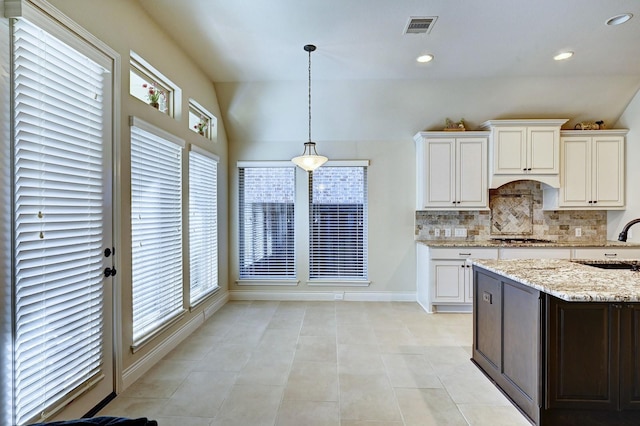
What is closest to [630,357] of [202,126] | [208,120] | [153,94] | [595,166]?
[595,166]

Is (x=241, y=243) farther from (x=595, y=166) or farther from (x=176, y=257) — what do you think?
(x=595, y=166)

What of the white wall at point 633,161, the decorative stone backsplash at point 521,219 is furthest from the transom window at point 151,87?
the white wall at point 633,161

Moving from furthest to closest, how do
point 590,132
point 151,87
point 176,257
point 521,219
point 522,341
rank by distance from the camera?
point 521,219, point 590,132, point 176,257, point 151,87, point 522,341

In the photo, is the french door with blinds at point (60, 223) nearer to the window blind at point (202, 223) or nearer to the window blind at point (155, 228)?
the window blind at point (155, 228)

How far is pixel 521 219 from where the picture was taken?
4.76m

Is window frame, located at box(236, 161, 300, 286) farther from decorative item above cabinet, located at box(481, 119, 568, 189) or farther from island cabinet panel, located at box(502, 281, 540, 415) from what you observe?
island cabinet panel, located at box(502, 281, 540, 415)

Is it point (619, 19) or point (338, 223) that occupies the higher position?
point (619, 19)

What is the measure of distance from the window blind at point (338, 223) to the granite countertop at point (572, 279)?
239cm

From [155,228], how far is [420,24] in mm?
3121

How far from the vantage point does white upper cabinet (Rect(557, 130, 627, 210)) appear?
438cm

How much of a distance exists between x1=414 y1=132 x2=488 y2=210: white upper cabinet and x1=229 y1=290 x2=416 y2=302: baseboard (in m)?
1.51

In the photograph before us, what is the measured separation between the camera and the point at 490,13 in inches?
107

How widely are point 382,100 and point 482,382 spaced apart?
3.53 meters

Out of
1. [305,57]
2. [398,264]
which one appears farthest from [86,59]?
[398,264]
